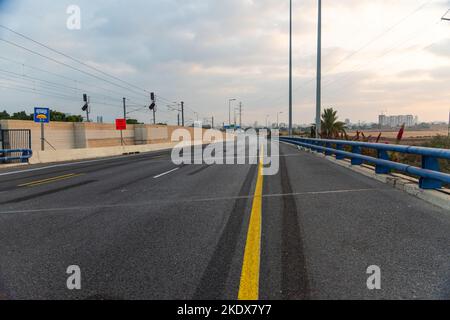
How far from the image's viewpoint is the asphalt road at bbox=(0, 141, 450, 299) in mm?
2812

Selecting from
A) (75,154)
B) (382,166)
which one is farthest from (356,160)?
(75,154)

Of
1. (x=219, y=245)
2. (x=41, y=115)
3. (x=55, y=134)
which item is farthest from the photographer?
(x=55, y=134)

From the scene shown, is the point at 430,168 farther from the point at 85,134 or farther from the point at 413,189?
the point at 85,134

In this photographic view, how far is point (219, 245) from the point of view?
3850 mm

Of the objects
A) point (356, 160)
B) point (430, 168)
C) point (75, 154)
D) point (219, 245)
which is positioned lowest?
point (219, 245)

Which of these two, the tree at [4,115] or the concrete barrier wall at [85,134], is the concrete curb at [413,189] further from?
the tree at [4,115]

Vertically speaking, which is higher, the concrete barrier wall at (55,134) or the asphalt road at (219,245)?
the concrete barrier wall at (55,134)

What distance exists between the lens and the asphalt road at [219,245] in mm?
2812

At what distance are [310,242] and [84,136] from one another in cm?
3833

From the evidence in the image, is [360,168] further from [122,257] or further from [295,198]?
[122,257]

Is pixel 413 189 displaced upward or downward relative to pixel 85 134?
downward

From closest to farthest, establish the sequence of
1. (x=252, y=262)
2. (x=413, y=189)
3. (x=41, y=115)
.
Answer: (x=252, y=262)
(x=413, y=189)
(x=41, y=115)

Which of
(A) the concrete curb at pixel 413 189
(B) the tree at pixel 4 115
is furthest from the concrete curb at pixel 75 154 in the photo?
(B) the tree at pixel 4 115
